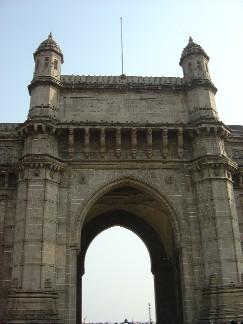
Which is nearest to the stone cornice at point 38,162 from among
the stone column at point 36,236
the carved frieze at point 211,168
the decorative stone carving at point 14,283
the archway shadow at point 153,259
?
the stone column at point 36,236

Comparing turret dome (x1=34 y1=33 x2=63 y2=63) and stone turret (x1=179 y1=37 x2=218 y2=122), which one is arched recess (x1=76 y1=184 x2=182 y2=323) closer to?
stone turret (x1=179 y1=37 x2=218 y2=122)

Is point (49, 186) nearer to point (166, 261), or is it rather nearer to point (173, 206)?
point (173, 206)

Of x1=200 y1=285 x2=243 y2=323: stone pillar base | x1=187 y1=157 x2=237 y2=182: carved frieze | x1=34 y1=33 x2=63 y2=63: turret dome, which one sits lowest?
x1=200 y1=285 x2=243 y2=323: stone pillar base

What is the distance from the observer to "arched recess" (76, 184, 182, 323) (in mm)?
21812

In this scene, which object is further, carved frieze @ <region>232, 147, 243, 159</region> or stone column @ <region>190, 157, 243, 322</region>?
carved frieze @ <region>232, 147, 243, 159</region>

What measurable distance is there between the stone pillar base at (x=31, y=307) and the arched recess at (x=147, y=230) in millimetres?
7952

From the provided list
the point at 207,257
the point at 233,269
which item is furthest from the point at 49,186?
the point at 233,269

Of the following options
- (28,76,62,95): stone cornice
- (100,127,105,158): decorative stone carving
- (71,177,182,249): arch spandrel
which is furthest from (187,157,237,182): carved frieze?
(28,76,62,95): stone cornice

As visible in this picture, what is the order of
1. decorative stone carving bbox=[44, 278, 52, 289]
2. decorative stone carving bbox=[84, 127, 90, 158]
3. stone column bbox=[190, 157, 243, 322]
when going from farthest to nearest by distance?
decorative stone carving bbox=[84, 127, 90, 158], stone column bbox=[190, 157, 243, 322], decorative stone carving bbox=[44, 278, 52, 289]

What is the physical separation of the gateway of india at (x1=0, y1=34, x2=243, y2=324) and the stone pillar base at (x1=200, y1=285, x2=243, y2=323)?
37 mm

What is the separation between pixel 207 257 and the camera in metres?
15.7

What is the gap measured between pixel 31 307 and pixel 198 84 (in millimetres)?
12121

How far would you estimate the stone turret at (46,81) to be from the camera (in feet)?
57.8

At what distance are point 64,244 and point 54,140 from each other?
4.54 metres
